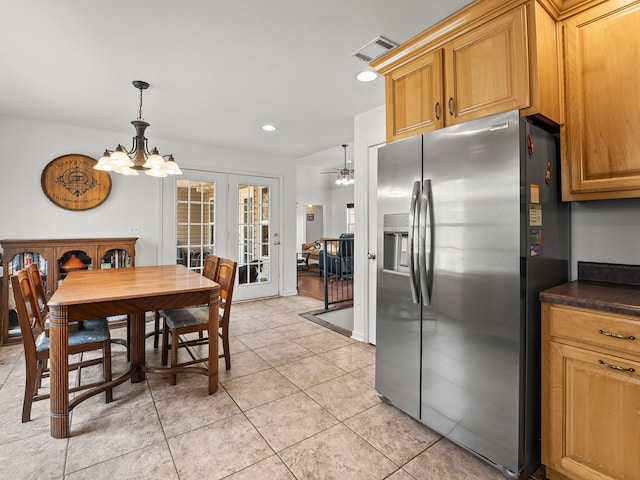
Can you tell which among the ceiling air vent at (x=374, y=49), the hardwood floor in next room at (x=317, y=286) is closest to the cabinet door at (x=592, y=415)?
the ceiling air vent at (x=374, y=49)

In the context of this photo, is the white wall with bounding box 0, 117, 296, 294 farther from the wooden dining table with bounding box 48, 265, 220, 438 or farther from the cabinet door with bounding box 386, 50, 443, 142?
the cabinet door with bounding box 386, 50, 443, 142

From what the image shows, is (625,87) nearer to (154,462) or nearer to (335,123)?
(335,123)

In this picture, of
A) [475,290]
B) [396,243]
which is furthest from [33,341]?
[475,290]

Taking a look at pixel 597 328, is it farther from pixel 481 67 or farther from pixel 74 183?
pixel 74 183

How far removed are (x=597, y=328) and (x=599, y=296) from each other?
17cm

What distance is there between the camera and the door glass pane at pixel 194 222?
4.62 meters

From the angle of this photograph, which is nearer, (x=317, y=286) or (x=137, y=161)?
(x=137, y=161)

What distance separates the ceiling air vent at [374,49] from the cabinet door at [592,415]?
2000mm

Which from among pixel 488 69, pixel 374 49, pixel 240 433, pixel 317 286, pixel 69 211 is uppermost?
pixel 374 49

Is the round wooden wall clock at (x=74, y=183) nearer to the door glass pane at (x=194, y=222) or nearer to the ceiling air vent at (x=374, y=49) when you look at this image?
the door glass pane at (x=194, y=222)

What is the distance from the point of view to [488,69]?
1690mm

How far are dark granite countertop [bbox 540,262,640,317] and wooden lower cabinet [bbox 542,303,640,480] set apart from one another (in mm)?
38

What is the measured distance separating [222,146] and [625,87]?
173 inches

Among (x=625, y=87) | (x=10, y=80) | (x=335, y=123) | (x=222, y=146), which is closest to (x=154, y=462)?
(x=625, y=87)
